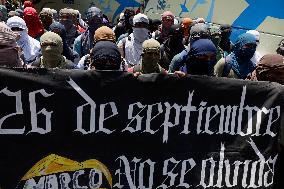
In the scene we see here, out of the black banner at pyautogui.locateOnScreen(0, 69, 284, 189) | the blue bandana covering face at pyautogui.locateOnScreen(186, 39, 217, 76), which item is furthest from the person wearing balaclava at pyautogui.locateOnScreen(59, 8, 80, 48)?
the black banner at pyautogui.locateOnScreen(0, 69, 284, 189)

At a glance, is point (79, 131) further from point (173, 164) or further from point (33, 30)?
point (33, 30)

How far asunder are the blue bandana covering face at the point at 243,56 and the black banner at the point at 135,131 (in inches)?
54.4

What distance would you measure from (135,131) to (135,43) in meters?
2.84

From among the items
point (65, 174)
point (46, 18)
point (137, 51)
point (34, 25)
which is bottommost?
point (65, 174)

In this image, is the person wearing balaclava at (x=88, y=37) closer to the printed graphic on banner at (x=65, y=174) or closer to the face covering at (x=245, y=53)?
the face covering at (x=245, y=53)

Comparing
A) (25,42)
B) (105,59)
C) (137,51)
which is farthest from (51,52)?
(137,51)

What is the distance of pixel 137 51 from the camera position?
5.42 m

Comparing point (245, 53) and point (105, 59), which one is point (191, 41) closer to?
point (245, 53)

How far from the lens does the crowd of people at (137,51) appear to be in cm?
311

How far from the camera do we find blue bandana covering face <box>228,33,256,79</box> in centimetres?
438

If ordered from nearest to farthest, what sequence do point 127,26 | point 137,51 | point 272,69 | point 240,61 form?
point 272,69
point 240,61
point 137,51
point 127,26

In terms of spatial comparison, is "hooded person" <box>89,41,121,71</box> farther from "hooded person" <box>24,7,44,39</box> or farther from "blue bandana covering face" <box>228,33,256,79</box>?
"hooded person" <box>24,7,44,39</box>

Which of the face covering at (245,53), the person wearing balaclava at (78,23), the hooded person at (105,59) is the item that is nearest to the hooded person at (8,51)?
the hooded person at (105,59)

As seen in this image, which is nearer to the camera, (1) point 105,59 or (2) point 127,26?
(1) point 105,59
